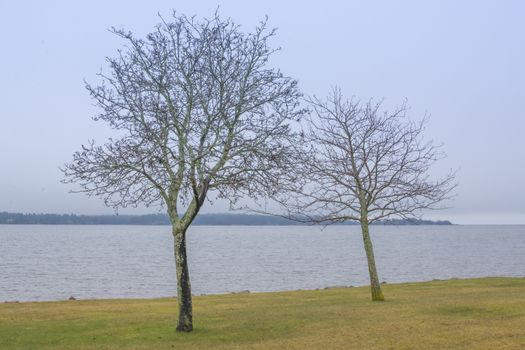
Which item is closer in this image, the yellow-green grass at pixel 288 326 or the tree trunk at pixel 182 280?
the yellow-green grass at pixel 288 326

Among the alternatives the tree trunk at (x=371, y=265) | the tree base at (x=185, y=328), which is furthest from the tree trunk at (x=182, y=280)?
the tree trunk at (x=371, y=265)

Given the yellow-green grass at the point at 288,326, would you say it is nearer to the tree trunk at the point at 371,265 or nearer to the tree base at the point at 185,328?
the tree base at the point at 185,328

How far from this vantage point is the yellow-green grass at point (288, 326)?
16675mm

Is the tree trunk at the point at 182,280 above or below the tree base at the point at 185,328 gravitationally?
above

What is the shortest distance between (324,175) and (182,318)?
37.8ft

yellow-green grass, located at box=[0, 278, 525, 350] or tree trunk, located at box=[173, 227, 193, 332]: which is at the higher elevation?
tree trunk, located at box=[173, 227, 193, 332]

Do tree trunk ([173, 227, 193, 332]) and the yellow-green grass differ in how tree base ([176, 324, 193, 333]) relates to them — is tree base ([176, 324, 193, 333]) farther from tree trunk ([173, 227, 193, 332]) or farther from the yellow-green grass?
the yellow-green grass

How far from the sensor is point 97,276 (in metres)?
68.0

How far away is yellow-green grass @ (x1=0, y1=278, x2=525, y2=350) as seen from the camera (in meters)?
16.7

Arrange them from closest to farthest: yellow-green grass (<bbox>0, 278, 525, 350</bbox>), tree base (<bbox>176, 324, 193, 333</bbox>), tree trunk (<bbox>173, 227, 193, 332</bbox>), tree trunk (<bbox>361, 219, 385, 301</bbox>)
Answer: yellow-green grass (<bbox>0, 278, 525, 350</bbox>)
tree trunk (<bbox>173, 227, 193, 332</bbox>)
tree base (<bbox>176, 324, 193, 333</bbox>)
tree trunk (<bbox>361, 219, 385, 301</bbox>)

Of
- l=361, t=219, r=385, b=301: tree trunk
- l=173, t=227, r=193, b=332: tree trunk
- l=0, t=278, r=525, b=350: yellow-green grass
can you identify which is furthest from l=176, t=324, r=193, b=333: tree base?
l=361, t=219, r=385, b=301: tree trunk

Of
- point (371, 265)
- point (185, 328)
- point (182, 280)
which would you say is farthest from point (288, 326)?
point (371, 265)

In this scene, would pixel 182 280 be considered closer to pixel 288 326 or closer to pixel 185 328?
pixel 185 328

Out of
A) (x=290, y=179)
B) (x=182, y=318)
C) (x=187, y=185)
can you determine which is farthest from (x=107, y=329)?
(x=290, y=179)
